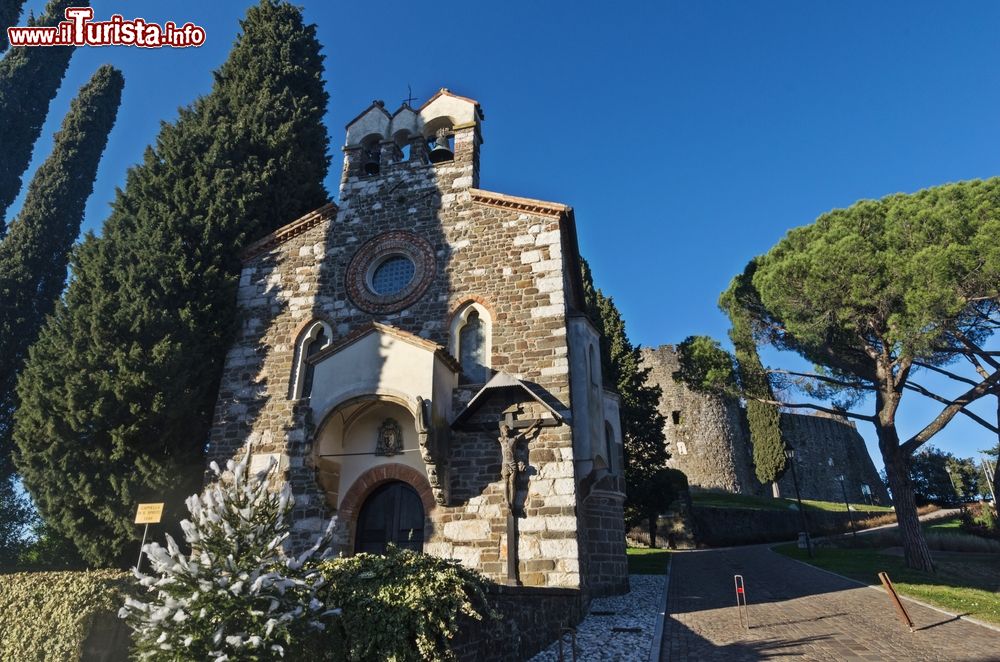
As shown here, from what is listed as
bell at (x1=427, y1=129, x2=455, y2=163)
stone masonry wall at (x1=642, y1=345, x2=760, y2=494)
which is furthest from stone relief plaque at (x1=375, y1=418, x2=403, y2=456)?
stone masonry wall at (x1=642, y1=345, x2=760, y2=494)

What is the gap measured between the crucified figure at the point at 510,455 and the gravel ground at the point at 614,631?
7.77 feet

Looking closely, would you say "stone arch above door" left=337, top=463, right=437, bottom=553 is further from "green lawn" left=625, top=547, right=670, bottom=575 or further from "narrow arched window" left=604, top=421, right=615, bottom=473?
"green lawn" left=625, top=547, right=670, bottom=575

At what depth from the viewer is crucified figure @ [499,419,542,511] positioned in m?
9.74

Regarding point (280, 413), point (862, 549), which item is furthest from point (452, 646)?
point (862, 549)

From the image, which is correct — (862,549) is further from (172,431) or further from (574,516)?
(172,431)

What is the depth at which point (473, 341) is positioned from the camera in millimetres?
11711

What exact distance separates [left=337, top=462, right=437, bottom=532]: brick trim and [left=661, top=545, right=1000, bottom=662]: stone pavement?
16.6 ft

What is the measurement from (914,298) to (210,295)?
18.8m

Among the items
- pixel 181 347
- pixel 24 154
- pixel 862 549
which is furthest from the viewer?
pixel 24 154

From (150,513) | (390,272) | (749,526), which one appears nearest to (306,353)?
(390,272)

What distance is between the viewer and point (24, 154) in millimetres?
26359

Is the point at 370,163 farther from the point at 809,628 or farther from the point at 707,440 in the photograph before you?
the point at 707,440

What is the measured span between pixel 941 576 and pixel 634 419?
11.6 meters

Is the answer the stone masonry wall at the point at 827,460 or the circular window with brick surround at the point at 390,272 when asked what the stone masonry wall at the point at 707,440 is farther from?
the circular window with brick surround at the point at 390,272
